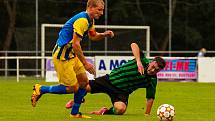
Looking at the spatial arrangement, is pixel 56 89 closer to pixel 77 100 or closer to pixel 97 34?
pixel 77 100

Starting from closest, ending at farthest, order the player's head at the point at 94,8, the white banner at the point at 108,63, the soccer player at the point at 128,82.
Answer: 1. the player's head at the point at 94,8
2. the soccer player at the point at 128,82
3. the white banner at the point at 108,63

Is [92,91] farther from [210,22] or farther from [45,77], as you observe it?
[210,22]

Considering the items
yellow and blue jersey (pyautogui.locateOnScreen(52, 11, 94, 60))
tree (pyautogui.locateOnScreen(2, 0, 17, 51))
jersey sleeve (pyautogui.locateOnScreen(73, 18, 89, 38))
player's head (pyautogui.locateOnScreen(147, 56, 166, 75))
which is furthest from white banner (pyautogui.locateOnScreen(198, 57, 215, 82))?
jersey sleeve (pyautogui.locateOnScreen(73, 18, 89, 38))

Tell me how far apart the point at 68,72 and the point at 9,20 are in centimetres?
2466

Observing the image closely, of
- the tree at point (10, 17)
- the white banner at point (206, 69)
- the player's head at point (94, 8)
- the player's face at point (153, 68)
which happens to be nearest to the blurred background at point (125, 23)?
the tree at point (10, 17)

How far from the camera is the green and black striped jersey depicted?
446 inches

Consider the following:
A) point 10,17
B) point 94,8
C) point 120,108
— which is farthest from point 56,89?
point 10,17

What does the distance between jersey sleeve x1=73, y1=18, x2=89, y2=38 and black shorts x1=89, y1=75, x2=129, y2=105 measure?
6.58 ft

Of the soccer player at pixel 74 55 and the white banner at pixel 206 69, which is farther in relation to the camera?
the white banner at pixel 206 69

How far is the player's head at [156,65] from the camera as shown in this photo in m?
10.8

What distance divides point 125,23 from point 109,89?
914 inches

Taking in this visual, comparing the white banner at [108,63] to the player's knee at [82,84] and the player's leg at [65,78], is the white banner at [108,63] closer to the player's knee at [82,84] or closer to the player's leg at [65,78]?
the player's knee at [82,84]

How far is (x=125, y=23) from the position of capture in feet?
114

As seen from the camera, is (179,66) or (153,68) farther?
(179,66)
